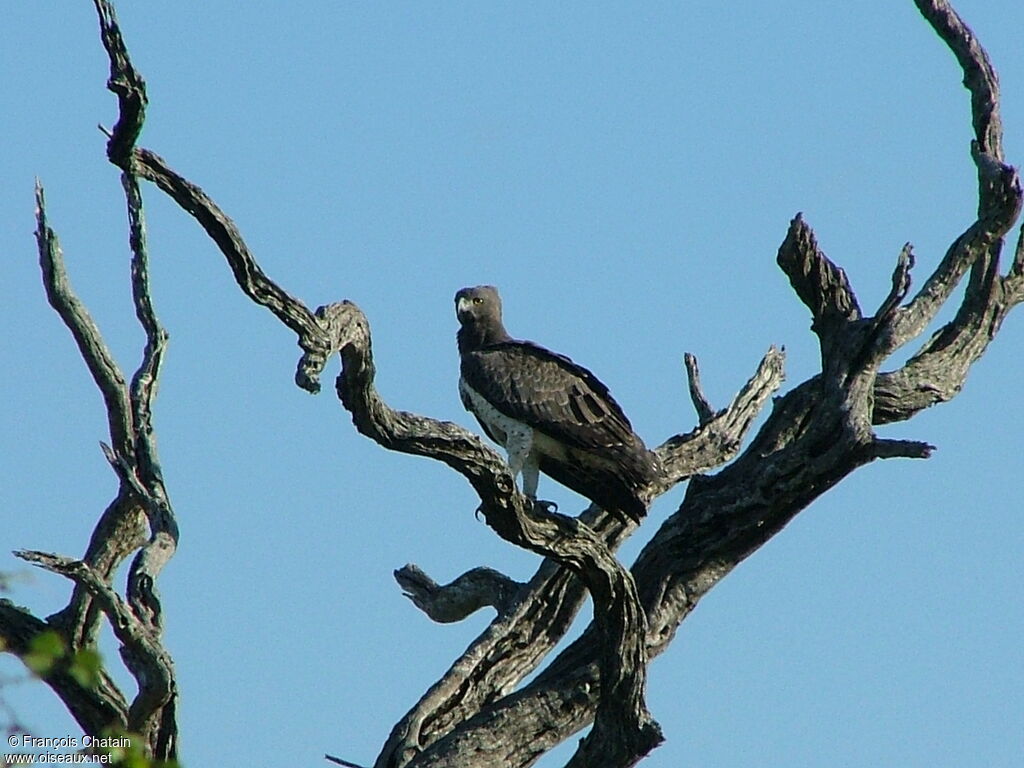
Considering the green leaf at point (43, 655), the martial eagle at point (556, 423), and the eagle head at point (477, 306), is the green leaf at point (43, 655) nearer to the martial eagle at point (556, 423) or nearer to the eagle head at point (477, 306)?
the martial eagle at point (556, 423)

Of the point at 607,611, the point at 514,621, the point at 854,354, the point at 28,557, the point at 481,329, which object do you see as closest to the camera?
the point at 28,557

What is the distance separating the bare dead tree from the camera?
7258 mm

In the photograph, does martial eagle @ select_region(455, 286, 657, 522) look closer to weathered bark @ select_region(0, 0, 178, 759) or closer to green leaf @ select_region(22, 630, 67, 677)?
weathered bark @ select_region(0, 0, 178, 759)

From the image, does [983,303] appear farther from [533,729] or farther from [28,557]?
[28,557]

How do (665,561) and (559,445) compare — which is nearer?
(665,561)

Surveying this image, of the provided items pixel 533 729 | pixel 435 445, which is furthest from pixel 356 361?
pixel 533 729

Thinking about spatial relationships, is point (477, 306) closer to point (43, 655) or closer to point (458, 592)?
Answer: point (458, 592)

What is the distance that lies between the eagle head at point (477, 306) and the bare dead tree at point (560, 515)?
5.60ft

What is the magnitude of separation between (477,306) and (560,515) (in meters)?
3.78

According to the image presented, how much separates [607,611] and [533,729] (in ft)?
2.85

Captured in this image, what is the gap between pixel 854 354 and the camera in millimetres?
8797

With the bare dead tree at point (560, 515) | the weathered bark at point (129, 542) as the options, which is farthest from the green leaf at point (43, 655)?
the weathered bark at point (129, 542)

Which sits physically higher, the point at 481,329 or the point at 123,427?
the point at 481,329

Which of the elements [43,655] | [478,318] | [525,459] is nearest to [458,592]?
[525,459]
